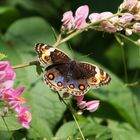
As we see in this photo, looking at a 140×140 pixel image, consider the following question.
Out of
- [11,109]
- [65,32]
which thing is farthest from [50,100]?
[11,109]

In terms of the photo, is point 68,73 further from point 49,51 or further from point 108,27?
point 108,27

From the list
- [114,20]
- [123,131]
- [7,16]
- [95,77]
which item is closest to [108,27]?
[114,20]

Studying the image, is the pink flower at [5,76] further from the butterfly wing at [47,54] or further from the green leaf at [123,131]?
the green leaf at [123,131]

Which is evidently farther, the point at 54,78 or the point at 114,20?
the point at 114,20

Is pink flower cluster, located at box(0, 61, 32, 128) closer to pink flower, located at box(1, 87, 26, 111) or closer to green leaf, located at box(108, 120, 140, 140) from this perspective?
pink flower, located at box(1, 87, 26, 111)

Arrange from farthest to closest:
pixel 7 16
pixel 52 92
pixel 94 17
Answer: pixel 7 16 → pixel 52 92 → pixel 94 17

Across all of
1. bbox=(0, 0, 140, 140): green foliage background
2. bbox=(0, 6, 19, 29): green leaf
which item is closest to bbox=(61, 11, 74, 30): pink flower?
bbox=(0, 0, 140, 140): green foliage background
